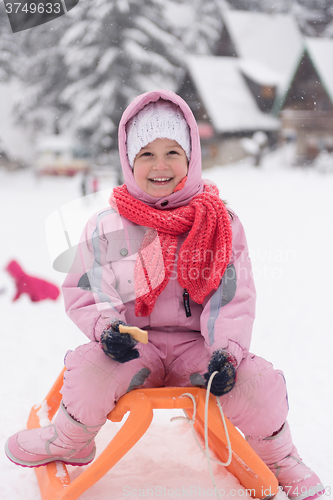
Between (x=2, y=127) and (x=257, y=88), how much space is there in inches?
86.7

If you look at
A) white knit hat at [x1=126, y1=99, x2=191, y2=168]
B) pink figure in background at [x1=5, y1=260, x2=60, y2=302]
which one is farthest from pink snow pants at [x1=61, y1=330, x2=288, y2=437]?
pink figure in background at [x1=5, y1=260, x2=60, y2=302]

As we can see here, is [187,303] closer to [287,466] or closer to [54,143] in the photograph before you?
[287,466]

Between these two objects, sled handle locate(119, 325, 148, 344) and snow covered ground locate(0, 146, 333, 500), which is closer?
sled handle locate(119, 325, 148, 344)

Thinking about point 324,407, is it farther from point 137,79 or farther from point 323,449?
point 137,79

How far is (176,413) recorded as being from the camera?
1.13m

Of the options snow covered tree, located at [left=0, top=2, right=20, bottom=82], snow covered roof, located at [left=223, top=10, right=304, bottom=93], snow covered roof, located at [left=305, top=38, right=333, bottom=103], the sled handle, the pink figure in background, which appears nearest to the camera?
the sled handle

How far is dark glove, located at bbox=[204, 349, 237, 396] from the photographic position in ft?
2.30

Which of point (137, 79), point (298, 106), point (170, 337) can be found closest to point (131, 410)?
point (170, 337)

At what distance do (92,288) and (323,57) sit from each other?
11.8ft

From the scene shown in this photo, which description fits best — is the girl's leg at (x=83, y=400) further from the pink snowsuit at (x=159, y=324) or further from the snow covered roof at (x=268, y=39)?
the snow covered roof at (x=268, y=39)

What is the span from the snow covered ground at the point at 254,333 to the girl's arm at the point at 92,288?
222 mm

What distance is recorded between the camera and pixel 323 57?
3631mm

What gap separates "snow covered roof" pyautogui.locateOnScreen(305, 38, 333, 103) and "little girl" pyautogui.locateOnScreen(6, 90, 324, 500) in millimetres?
3095

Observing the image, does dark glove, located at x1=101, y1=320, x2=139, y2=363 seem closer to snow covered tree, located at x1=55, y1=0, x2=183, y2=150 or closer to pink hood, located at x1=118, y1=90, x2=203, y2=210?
pink hood, located at x1=118, y1=90, x2=203, y2=210
